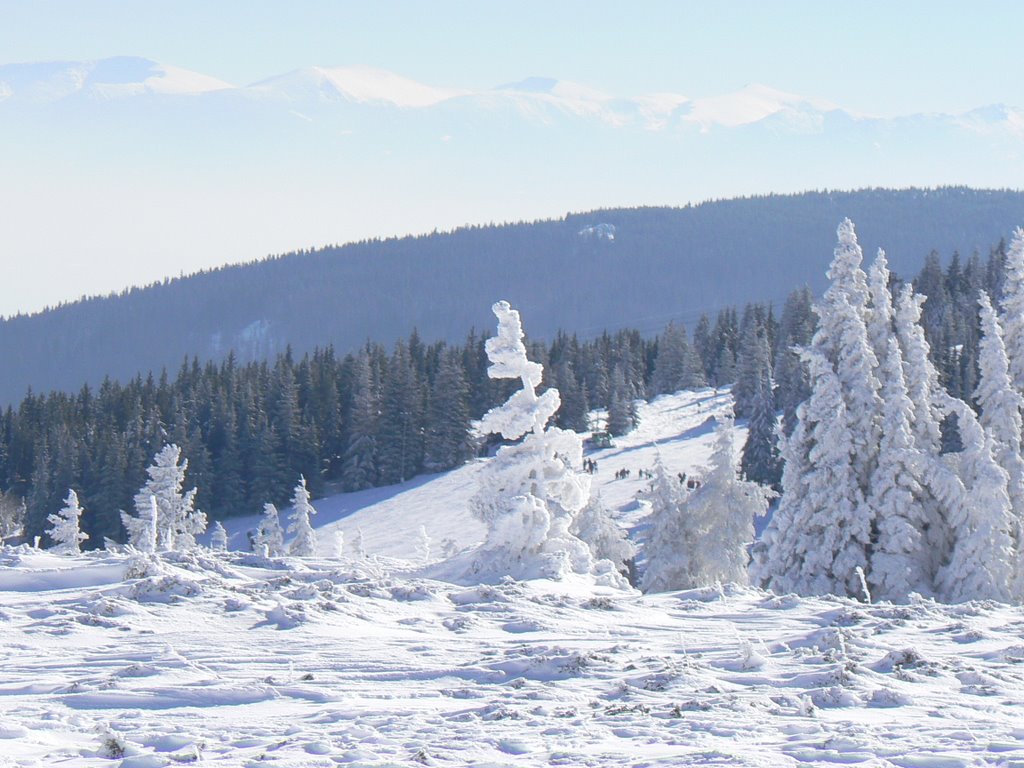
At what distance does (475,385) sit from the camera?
96438mm

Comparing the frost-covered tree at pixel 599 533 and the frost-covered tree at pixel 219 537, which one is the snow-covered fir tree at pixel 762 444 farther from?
the frost-covered tree at pixel 599 533

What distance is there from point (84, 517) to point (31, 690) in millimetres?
71178

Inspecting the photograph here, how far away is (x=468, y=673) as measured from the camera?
10.9 meters

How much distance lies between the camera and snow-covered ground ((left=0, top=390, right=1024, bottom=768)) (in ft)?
27.7

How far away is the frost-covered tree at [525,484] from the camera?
19.0 m

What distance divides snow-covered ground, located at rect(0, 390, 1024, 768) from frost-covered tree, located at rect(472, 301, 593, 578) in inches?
82.1

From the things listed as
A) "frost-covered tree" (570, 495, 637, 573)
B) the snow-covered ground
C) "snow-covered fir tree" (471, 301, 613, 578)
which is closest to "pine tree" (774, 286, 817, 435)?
"frost-covered tree" (570, 495, 637, 573)

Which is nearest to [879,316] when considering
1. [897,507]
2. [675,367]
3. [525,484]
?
[897,507]

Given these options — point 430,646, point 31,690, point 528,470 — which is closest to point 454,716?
point 430,646

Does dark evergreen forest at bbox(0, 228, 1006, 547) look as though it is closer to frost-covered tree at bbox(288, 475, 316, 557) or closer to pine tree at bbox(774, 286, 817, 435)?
pine tree at bbox(774, 286, 817, 435)

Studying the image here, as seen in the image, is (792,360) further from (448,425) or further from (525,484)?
(525,484)

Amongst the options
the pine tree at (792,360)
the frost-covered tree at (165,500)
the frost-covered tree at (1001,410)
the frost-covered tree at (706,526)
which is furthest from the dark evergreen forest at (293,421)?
the frost-covered tree at (1001,410)

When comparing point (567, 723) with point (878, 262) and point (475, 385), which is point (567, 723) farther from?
point (475, 385)

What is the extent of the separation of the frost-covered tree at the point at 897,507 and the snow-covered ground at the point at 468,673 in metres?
11.4
